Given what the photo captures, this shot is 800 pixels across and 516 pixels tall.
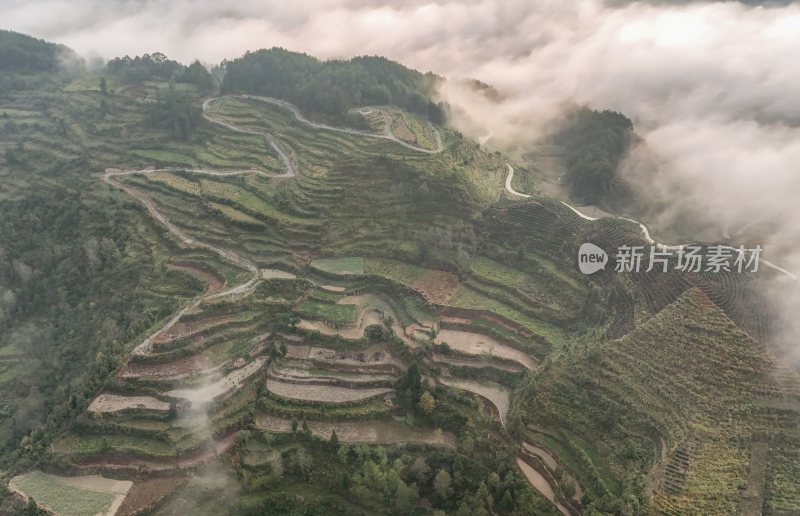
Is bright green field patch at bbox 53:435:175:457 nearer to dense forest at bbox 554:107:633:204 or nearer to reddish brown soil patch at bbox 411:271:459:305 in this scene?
reddish brown soil patch at bbox 411:271:459:305

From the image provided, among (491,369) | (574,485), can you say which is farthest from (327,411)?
(574,485)

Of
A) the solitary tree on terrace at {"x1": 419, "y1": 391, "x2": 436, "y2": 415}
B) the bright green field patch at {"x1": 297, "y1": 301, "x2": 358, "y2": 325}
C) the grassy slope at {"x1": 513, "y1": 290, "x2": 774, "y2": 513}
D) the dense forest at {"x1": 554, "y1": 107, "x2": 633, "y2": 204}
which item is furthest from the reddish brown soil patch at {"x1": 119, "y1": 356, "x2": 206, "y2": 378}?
the dense forest at {"x1": 554, "y1": 107, "x2": 633, "y2": 204}

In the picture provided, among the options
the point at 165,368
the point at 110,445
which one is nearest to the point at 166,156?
the point at 165,368

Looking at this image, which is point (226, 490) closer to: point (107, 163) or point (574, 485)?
point (574, 485)

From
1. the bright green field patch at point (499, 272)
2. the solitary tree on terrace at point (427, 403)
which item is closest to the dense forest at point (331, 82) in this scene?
the bright green field patch at point (499, 272)

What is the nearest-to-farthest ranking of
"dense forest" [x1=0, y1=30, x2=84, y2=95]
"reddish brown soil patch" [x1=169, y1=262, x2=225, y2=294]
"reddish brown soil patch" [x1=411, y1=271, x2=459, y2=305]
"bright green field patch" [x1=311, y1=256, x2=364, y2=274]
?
"reddish brown soil patch" [x1=169, y1=262, x2=225, y2=294] < "reddish brown soil patch" [x1=411, y1=271, x2=459, y2=305] < "bright green field patch" [x1=311, y1=256, x2=364, y2=274] < "dense forest" [x1=0, y1=30, x2=84, y2=95]
